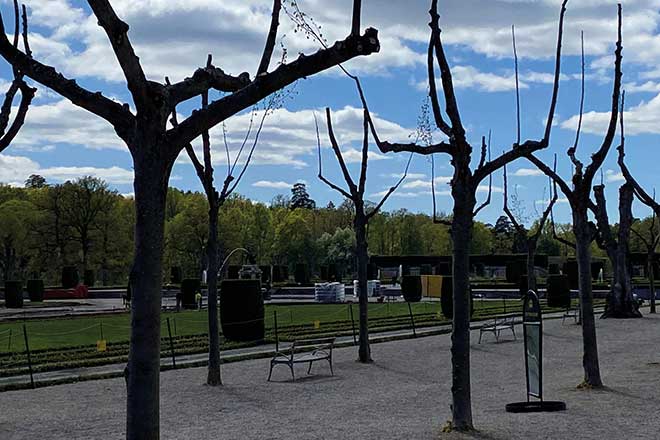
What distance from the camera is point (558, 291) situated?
139ft

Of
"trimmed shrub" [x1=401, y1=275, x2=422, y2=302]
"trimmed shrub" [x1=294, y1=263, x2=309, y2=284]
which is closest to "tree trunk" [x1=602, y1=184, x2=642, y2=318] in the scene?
A: "trimmed shrub" [x1=401, y1=275, x2=422, y2=302]

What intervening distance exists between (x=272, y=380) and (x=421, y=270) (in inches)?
2537

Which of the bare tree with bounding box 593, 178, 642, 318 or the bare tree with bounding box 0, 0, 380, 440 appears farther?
the bare tree with bounding box 593, 178, 642, 318

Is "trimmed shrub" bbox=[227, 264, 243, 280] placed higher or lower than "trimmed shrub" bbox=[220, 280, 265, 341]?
higher

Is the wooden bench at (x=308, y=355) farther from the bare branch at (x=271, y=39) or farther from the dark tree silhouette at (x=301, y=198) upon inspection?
the dark tree silhouette at (x=301, y=198)

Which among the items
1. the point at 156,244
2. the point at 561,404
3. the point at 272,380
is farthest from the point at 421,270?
the point at 156,244

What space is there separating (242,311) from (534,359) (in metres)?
15.6

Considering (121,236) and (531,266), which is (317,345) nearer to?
(531,266)

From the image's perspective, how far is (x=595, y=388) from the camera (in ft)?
43.5

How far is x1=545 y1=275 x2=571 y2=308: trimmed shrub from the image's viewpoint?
136ft

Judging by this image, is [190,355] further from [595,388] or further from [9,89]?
[9,89]

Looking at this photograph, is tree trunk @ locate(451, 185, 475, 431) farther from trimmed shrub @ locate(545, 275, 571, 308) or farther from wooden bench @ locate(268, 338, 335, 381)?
trimmed shrub @ locate(545, 275, 571, 308)

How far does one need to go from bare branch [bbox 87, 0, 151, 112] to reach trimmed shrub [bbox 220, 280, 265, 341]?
20.1 meters

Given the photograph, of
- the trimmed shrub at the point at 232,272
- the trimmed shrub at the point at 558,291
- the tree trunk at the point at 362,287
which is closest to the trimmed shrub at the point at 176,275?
the trimmed shrub at the point at 232,272
